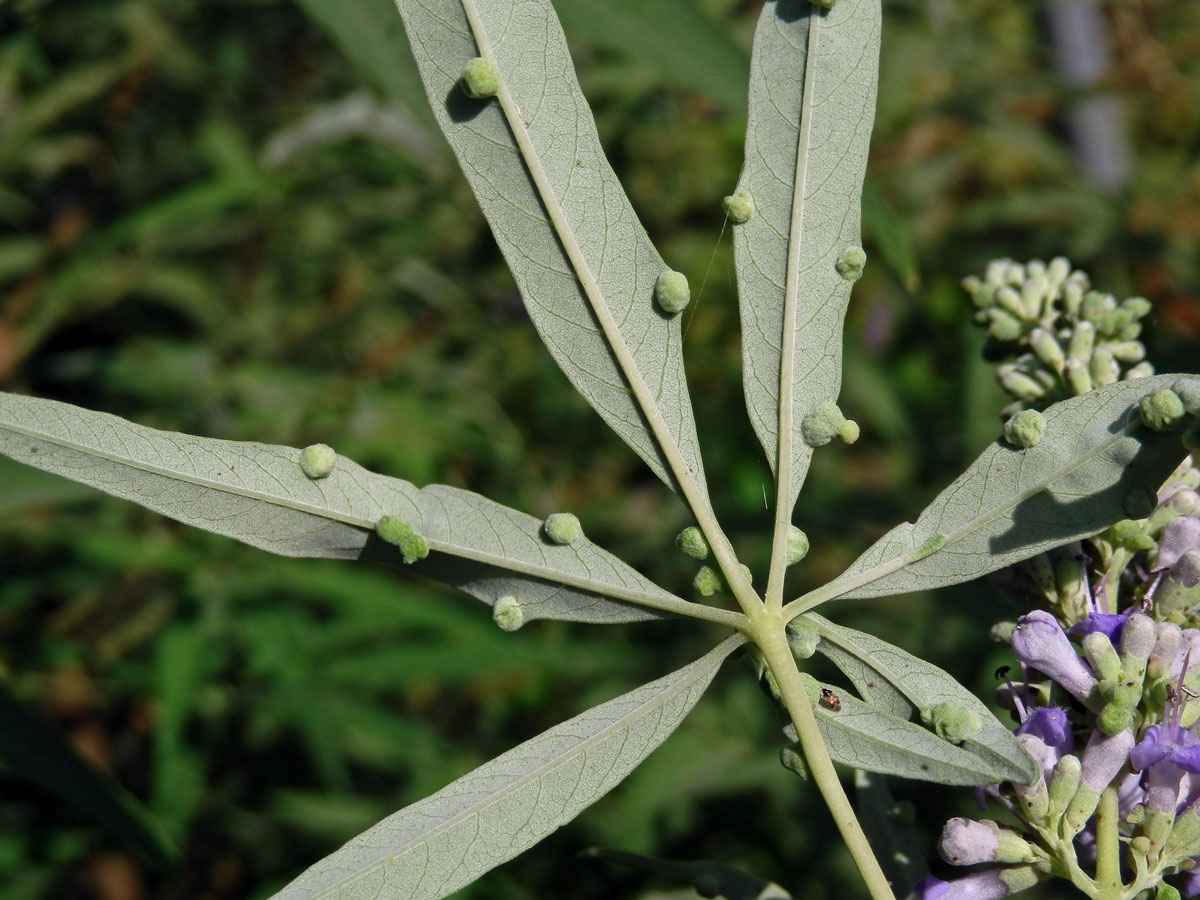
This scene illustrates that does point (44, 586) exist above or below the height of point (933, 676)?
below

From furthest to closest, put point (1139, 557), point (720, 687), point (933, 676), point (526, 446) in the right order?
point (526, 446), point (720, 687), point (1139, 557), point (933, 676)

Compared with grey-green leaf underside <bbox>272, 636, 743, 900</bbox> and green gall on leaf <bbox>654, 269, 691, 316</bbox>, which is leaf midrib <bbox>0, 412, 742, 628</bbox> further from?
green gall on leaf <bbox>654, 269, 691, 316</bbox>

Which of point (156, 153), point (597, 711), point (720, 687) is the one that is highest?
point (597, 711)

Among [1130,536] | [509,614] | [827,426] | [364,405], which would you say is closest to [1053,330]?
[1130,536]

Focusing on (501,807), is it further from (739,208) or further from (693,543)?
(739,208)

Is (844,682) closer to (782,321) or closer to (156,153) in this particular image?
(782,321)

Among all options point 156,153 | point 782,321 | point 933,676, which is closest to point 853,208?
point 782,321

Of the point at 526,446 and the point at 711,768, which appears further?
the point at 526,446
